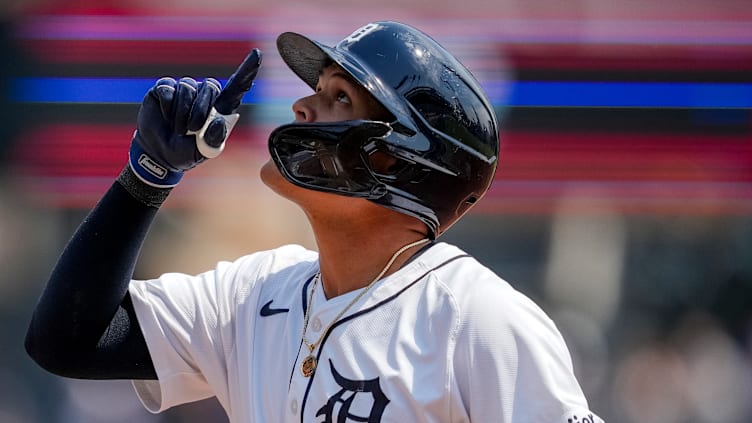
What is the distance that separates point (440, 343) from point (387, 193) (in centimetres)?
28

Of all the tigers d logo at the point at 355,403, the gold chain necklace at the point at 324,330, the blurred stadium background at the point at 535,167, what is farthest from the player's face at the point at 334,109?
the blurred stadium background at the point at 535,167

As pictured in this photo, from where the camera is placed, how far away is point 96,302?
1.53 metres

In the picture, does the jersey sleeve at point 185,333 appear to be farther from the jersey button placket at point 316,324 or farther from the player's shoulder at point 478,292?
the player's shoulder at point 478,292

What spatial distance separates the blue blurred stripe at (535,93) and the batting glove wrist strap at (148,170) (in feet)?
6.36

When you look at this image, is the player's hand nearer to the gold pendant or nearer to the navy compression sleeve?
the navy compression sleeve

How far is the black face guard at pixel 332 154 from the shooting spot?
1453mm

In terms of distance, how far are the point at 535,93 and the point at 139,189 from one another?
2227mm

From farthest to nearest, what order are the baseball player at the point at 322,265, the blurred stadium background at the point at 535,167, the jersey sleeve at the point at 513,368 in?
the blurred stadium background at the point at 535,167
the baseball player at the point at 322,265
the jersey sleeve at the point at 513,368

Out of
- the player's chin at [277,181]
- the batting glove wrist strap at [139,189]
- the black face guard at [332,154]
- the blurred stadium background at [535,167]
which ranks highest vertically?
the black face guard at [332,154]

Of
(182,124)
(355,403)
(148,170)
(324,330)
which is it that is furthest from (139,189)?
(355,403)

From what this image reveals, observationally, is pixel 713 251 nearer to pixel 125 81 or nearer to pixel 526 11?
pixel 526 11

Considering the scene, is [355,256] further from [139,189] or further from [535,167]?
[535,167]

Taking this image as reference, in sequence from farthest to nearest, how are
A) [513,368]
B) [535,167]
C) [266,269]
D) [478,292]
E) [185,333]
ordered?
1. [535,167]
2. [266,269]
3. [185,333]
4. [478,292]
5. [513,368]

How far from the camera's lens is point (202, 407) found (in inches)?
146
